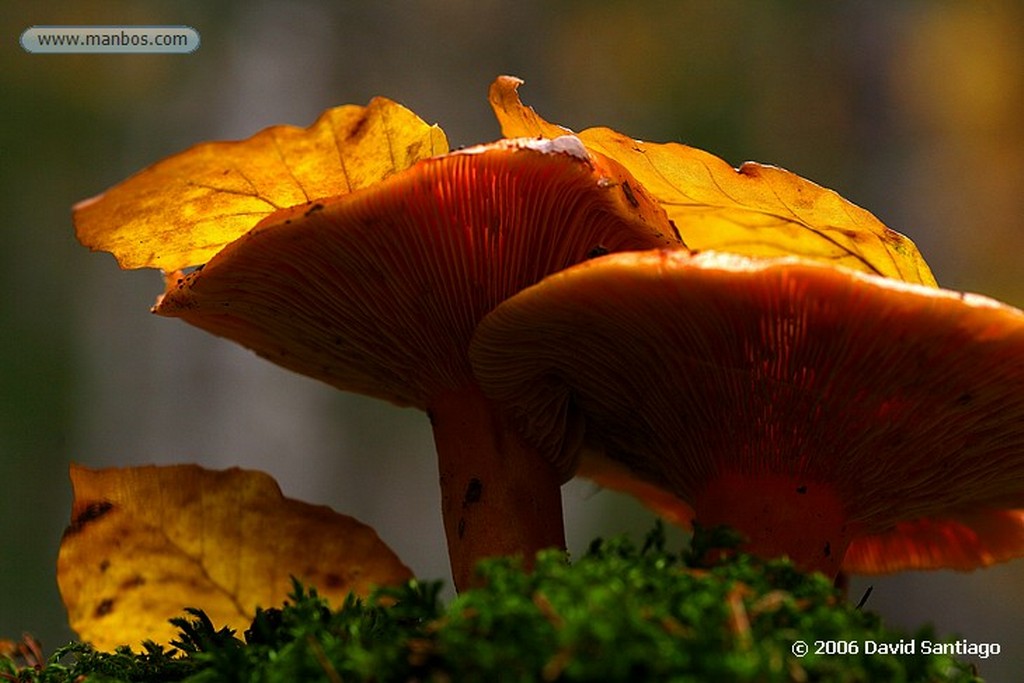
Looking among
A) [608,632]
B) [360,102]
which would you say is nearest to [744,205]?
[608,632]

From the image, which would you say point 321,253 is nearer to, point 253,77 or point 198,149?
point 198,149

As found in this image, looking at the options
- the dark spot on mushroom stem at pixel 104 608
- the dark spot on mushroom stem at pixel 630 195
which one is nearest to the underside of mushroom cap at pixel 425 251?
the dark spot on mushroom stem at pixel 630 195

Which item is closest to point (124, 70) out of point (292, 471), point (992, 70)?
point (292, 471)

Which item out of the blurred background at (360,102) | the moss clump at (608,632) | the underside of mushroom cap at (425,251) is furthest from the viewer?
the blurred background at (360,102)

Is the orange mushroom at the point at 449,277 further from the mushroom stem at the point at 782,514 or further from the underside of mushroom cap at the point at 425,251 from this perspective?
the mushroom stem at the point at 782,514

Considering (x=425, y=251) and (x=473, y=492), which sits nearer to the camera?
(x=425, y=251)

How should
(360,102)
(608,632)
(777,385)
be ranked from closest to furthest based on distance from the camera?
(608,632), (777,385), (360,102)

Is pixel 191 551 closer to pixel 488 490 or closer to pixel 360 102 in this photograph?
pixel 488 490
